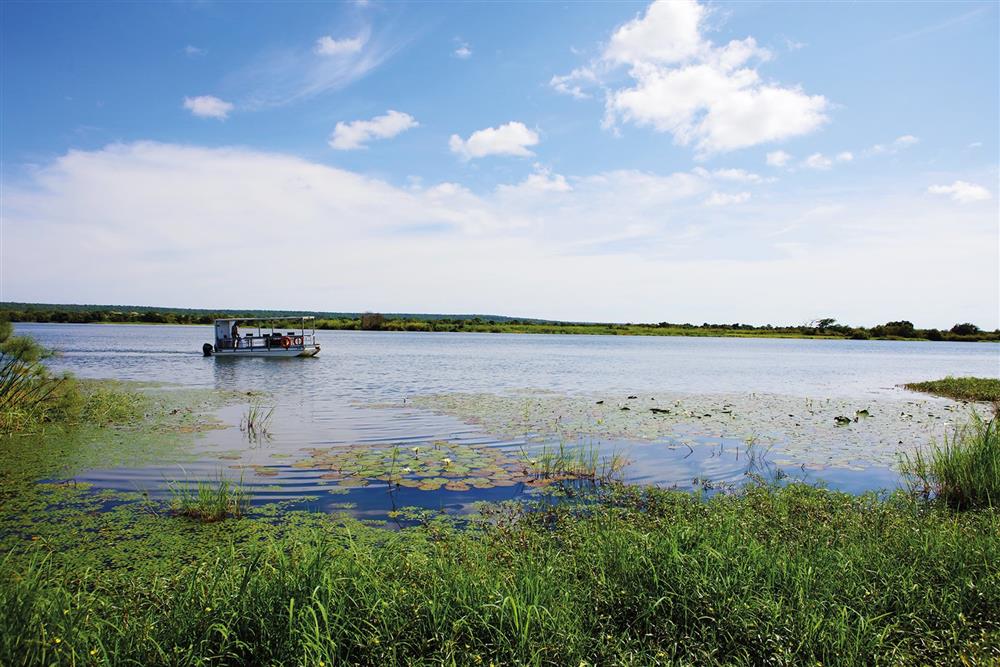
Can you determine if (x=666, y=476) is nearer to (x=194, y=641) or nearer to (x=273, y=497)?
(x=273, y=497)

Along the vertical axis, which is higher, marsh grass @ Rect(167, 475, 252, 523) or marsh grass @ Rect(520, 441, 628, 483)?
marsh grass @ Rect(167, 475, 252, 523)

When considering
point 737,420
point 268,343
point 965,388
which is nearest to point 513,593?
point 737,420

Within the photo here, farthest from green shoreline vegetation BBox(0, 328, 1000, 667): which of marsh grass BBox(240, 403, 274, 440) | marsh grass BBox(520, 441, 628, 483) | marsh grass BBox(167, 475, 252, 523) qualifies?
marsh grass BBox(240, 403, 274, 440)

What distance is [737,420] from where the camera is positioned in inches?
703

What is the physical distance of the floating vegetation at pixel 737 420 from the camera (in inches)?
562

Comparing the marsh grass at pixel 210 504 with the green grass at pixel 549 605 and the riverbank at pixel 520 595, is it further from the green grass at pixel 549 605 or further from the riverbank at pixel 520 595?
the green grass at pixel 549 605

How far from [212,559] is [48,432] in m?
10.7

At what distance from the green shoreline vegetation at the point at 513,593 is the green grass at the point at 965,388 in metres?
20.9

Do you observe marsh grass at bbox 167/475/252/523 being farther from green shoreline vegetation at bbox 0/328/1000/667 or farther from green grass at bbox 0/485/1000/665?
green grass at bbox 0/485/1000/665

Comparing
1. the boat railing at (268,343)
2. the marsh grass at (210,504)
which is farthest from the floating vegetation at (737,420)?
the boat railing at (268,343)

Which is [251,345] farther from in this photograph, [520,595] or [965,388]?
[965,388]

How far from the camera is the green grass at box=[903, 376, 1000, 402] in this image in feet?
78.1

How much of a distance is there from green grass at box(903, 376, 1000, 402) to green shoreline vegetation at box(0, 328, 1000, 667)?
20.9m

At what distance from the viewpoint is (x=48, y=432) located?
13641mm
